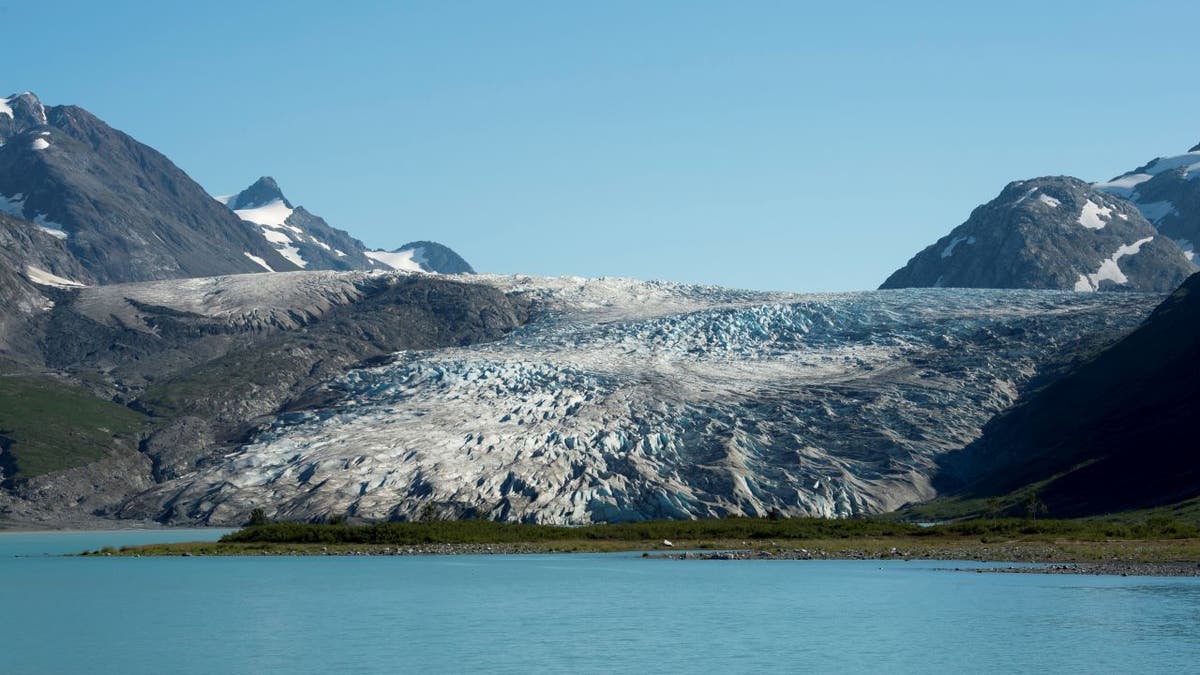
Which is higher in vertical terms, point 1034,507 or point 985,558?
point 1034,507

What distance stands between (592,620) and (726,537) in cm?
5136

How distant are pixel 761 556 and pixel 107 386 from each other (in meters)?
115

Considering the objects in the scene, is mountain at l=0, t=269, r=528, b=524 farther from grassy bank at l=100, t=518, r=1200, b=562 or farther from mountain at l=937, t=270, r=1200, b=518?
mountain at l=937, t=270, r=1200, b=518

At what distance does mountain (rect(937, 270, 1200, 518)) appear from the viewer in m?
125

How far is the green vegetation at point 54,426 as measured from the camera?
156125 mm

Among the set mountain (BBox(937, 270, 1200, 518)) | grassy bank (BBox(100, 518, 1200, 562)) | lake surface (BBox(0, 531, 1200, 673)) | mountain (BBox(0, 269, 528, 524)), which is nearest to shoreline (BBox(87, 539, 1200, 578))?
grassy bank (BBox(100, 518, 1200, 562))

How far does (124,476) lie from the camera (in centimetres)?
15662

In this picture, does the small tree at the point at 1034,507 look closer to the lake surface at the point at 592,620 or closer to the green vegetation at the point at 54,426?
the lake surface at the point at 592,620

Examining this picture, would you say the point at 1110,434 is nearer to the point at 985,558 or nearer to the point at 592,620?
the point at 985,558

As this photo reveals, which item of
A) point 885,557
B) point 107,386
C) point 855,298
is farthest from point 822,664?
point 107,386

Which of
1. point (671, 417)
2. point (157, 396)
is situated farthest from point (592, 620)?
point (157, 396)

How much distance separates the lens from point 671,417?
480ft

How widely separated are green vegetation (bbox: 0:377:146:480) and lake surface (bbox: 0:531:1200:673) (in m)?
74.1

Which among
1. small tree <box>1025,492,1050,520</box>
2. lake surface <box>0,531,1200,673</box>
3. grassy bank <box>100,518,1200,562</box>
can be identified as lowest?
lake surface <box>0,531,1200,673</box>
